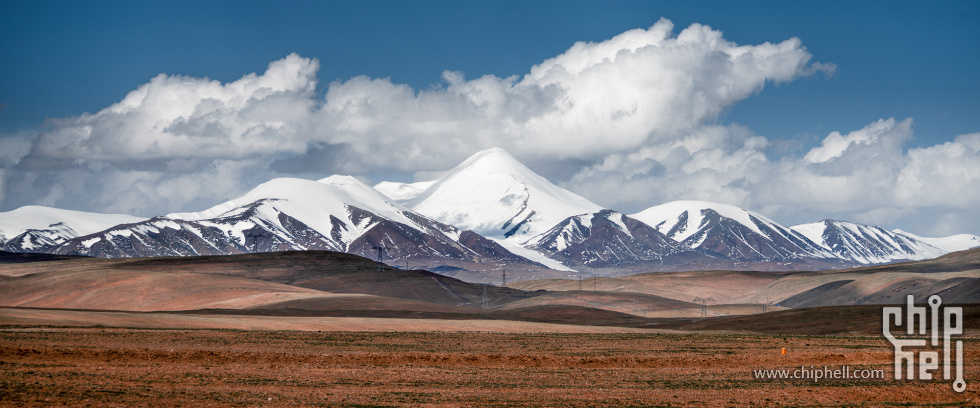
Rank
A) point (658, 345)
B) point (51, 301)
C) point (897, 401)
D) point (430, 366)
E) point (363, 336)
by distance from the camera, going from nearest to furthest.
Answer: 1. point (897, 401)
2. point (430, 366)
3. point (658, 345)
4. point (363, 336)
5. point (51, 301)

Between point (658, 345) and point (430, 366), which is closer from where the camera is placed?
point (430, 366)

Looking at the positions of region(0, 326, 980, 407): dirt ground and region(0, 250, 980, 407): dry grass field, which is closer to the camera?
region(0, 326, 980, 407): dirt ground

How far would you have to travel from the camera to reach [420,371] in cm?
5009

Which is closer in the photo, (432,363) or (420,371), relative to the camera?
(420,371)

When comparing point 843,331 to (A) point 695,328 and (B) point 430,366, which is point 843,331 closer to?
(A) point 695,328

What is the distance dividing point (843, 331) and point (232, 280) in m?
114

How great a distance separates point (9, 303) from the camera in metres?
156

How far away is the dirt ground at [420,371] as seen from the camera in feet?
125

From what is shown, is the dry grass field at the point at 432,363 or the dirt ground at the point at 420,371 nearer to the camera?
the dirt ground at the point at 420,371

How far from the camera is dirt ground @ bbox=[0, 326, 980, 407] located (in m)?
38.2

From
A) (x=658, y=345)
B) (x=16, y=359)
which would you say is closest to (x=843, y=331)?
(x=658, y=345)

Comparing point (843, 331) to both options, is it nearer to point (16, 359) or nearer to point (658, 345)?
point (658, 345)

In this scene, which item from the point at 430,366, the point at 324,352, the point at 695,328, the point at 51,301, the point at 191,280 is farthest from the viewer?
the point at 191,280

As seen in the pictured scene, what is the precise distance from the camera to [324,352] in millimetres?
59312
